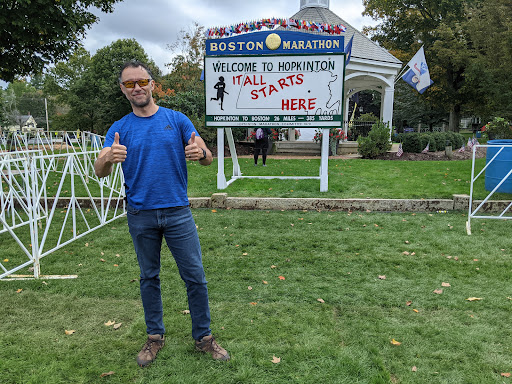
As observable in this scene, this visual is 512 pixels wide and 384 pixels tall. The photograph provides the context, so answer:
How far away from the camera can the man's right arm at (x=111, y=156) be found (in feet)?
7.87

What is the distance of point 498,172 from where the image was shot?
7766mm

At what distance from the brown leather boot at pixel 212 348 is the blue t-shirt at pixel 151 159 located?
1043 mm

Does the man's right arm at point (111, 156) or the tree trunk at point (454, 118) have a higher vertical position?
the tree trunk at point (454, 118)

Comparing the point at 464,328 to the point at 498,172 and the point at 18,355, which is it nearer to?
the point at 18,355

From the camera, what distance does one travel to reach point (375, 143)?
48.1 feet

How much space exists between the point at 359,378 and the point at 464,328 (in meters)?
1.22

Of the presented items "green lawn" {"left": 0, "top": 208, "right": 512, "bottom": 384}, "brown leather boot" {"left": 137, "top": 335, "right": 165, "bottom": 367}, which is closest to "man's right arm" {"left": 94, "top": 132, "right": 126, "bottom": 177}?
"brown leather boot" {"left": 137, "top": 335, "right": 165, "bottom": 367}

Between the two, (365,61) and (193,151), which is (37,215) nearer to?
(193,151)

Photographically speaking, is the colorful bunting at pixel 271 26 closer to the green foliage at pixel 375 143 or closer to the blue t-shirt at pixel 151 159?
the blue t-shirt at pixel 151 159

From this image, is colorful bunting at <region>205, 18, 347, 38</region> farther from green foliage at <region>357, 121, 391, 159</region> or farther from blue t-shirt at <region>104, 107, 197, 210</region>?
green foliage at <region>357, 121, 391, 159</region>

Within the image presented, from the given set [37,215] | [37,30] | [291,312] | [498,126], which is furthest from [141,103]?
[498,126]

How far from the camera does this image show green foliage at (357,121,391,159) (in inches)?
579

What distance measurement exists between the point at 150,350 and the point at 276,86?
688 centimetres

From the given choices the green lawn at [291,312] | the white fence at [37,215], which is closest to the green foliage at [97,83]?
the white fence at [37,215]
